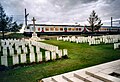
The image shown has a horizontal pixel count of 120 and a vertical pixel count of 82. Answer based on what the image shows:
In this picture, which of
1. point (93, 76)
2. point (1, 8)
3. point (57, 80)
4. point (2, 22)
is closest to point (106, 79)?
point (93, 76)

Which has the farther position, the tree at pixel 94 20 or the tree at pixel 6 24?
the tree at pixel 94 20

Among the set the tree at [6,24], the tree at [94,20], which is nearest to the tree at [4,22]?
the tree at [6,24]

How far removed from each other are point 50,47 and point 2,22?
22.3m

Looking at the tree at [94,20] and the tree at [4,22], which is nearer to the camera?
the tree at [4,22]

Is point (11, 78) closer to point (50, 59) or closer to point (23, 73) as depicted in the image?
point (23, 73)

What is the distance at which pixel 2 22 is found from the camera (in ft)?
95.7

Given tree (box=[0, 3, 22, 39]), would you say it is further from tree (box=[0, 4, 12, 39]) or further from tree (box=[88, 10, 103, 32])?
tree (box=[88, 10, 103, 32])

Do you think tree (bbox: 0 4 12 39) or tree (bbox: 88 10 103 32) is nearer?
tree (bbox: 0 4 12 39)

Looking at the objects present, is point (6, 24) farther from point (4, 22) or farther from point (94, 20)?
point (94, 20)

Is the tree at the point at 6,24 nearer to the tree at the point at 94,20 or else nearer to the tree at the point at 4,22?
the tree at the point at 4,22

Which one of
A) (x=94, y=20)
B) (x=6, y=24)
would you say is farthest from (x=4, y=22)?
(x=94, y=20)

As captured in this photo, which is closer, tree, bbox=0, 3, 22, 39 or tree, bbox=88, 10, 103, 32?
tree, bbox=0, 3, 22, 39

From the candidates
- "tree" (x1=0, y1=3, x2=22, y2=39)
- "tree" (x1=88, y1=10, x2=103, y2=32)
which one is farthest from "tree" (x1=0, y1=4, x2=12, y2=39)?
"tree" (x1=88, y1=10, x2=103, y2=32)

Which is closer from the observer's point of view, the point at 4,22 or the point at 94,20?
the point at 4,22
